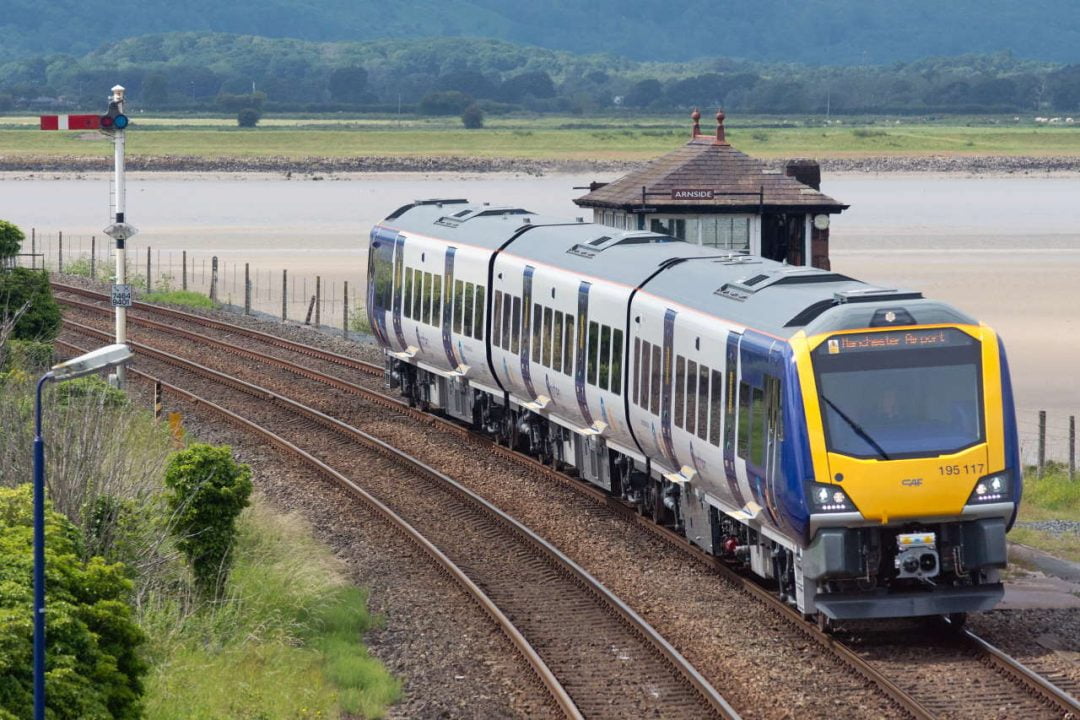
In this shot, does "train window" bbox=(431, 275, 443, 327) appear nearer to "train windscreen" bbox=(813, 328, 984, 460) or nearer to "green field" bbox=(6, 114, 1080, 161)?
"train windscreen" bbox=(813, 328, 984, 460)

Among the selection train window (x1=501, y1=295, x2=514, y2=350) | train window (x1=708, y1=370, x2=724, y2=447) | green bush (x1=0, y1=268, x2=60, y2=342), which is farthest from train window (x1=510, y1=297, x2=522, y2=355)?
green bush (x1=0, y1=268, x2=60, y2=342)

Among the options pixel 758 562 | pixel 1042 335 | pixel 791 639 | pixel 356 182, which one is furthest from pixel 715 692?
pixel 356 182

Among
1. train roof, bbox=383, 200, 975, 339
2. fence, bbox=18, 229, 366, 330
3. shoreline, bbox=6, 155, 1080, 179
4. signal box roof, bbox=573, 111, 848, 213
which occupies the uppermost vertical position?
signal box roof, bbox=573, 111, 848, 213

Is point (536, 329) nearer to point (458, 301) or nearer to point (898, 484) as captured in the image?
point (458, 301)

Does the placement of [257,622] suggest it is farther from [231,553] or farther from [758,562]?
[758,562]

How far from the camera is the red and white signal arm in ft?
88.9

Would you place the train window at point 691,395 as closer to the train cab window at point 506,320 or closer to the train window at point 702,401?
the train window at point 702,401

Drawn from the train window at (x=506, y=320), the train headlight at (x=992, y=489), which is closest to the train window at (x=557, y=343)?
the train window at (x=506, y=320)

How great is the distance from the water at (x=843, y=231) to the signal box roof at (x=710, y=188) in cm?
646

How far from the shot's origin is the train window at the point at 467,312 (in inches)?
1163

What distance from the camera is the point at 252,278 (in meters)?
66.4

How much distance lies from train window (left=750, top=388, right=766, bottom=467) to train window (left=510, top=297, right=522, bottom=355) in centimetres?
948

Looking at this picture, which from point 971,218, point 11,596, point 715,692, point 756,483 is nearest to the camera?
point 11,596

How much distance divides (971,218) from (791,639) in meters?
91.8
